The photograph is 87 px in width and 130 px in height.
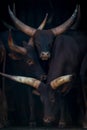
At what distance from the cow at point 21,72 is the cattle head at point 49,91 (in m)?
0.17

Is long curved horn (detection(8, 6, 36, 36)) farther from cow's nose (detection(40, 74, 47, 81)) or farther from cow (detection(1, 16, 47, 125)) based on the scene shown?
cow's nose (detection(40, 74, 47, 81))

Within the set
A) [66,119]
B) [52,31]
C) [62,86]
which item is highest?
[52,31]

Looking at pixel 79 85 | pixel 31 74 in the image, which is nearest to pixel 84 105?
pixel 79 85

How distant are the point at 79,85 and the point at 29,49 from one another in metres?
0.92

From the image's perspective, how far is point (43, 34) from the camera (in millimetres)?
8766

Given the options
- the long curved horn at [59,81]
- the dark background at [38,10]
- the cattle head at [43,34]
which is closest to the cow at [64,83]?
the long curved horn at [59,81]

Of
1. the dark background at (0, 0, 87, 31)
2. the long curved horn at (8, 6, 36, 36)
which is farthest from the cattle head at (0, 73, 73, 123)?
the dark background at (0, 0, 87, 31)

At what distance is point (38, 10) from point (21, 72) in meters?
1.27

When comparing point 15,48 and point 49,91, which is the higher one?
point 15,48

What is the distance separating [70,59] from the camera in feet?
28.9

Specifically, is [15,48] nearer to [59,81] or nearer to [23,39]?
[23,39]

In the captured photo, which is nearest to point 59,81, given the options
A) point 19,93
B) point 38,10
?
point 19,93

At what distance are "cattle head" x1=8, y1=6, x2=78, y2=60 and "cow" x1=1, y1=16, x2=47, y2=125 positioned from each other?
135 mm

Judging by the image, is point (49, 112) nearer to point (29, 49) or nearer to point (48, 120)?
point (48, 120)
